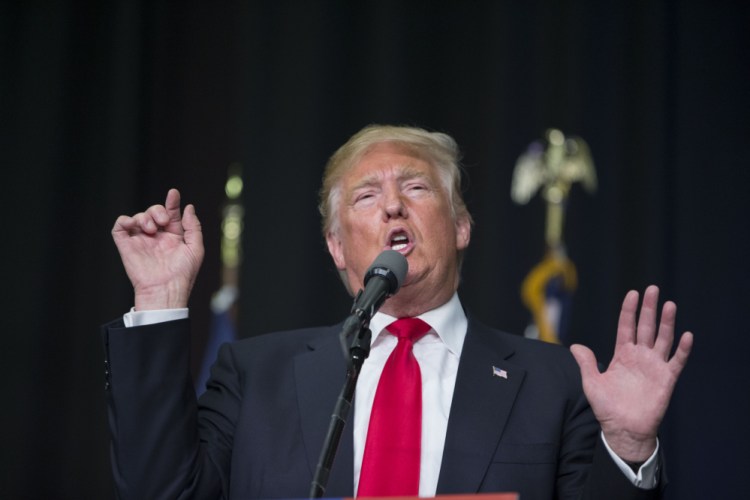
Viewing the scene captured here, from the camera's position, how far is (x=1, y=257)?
3.24 m

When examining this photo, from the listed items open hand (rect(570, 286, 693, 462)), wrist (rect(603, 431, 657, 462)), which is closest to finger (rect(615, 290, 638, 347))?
open hand (rect(570, 286, 693, 462))

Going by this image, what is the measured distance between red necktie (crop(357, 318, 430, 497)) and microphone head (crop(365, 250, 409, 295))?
0.45m

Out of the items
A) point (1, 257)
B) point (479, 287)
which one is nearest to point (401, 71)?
point (479, 287)

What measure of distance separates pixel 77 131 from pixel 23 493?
1256 mm

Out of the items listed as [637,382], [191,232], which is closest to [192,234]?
[191,232]

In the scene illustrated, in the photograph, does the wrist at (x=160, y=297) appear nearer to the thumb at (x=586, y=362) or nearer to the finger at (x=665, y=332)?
the thumb at (x=586, y=362)

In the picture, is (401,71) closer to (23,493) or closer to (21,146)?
(21,146)

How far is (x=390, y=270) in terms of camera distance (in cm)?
167

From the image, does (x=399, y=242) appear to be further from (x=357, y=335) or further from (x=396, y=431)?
(x=357, y=335)

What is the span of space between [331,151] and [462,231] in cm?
105

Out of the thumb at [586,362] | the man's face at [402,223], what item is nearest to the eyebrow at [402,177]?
the man's face at [402,223]

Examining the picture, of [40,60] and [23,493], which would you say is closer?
[23,493]

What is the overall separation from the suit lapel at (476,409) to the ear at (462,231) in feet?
0.98

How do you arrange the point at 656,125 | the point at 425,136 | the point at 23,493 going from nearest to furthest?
the point at 425,136
the point at 23,493
the point at 656,125
